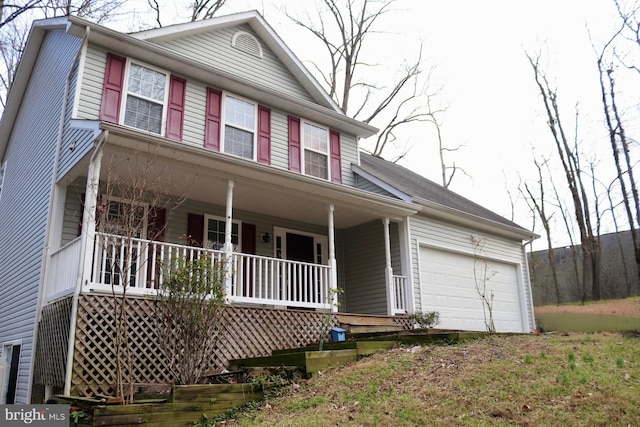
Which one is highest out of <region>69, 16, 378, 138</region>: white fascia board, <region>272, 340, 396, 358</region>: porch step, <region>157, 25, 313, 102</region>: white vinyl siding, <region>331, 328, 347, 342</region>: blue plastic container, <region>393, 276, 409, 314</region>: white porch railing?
<region>157, 25, 313, 102</region>: white vinyl siding

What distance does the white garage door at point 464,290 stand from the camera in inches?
468

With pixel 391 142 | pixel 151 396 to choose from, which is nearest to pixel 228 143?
pixel 151 396

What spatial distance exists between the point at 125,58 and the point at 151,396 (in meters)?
6.52

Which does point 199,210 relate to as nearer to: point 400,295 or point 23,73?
point 400,295

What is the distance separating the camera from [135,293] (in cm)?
711

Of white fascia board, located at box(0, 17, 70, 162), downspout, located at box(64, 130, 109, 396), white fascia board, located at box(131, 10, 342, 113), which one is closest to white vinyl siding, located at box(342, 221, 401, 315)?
white fascia board, located at box(131, 10, 342, 113)

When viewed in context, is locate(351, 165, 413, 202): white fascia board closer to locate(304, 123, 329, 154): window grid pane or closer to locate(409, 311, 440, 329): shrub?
locate(304, 123, 329, 154): window grid pane

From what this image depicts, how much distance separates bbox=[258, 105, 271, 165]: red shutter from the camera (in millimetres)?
11305

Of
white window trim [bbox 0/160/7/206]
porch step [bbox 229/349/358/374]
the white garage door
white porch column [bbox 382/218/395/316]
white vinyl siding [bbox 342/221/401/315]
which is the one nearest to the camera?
porch step [bbox 229/349/358/374]

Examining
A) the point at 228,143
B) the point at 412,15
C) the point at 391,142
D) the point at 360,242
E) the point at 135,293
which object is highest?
the point at 412,15

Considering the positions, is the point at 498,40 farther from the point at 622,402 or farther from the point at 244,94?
the point at 622,402

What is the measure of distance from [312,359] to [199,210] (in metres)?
4.74

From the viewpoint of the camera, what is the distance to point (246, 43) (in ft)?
40.4

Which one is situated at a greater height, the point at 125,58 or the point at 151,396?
the point at 125,58
